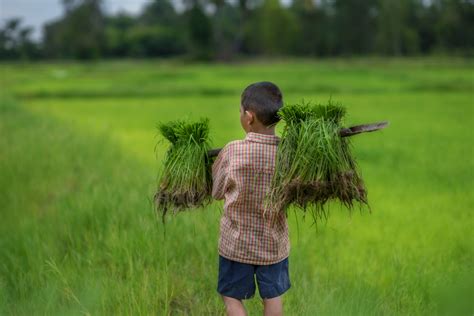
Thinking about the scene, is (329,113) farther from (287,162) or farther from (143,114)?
(143,114)

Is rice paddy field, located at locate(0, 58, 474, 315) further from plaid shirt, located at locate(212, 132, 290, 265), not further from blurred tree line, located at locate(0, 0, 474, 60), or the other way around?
blurred tree line, located at locate(0, 0, 474, 60)

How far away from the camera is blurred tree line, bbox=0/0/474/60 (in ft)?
105

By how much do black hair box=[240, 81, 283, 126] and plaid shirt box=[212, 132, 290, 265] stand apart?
0.25ft

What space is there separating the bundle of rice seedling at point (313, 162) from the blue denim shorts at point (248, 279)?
258mm

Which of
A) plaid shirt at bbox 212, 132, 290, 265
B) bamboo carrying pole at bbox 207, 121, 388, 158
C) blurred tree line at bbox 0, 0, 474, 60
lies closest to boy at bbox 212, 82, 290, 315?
plaid shirt at bbox 212, 132, 290, 265

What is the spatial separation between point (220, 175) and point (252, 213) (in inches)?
7.0

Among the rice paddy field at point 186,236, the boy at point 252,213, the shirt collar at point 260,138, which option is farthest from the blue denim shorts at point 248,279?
the shirt collar at point 260,138

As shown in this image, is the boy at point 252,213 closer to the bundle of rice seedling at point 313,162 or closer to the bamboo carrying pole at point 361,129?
the bundle of rice seedling at point 313,162

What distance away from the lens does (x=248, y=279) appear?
2057mm

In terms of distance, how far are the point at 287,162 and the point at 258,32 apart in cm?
3799

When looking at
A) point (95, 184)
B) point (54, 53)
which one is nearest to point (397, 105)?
point (95, 184)

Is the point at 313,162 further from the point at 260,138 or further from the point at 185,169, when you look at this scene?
the point at 185,169

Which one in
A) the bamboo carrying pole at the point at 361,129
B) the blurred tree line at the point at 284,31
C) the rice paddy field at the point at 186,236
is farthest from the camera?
the blurred tree line at the point at 284,31

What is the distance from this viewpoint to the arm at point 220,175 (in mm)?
2027
